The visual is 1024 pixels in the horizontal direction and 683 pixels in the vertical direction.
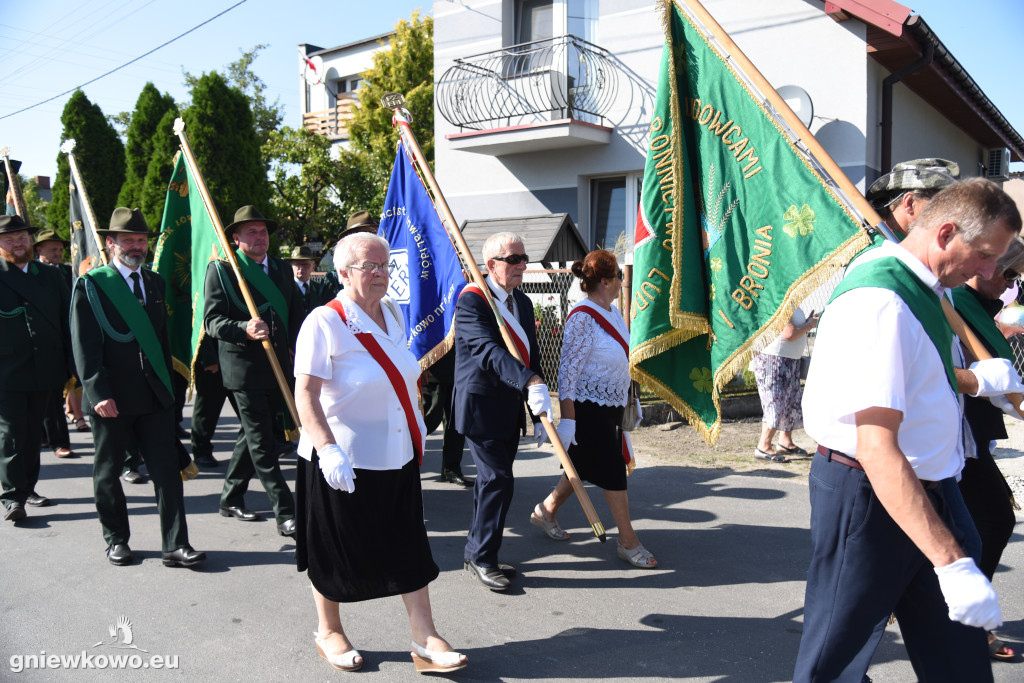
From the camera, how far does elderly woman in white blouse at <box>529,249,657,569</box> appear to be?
4766 mm

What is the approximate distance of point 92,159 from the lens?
21125mm

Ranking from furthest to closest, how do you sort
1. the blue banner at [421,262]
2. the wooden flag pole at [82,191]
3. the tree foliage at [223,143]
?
the tree foliage at [223,143] < the wooden flag pole at [82,191] < the blue banner at [421,262]

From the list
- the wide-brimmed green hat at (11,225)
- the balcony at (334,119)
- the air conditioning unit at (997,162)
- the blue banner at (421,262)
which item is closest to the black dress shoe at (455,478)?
the blue banner at (421,262)

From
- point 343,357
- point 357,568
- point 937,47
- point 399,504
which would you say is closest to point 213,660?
point 357,568

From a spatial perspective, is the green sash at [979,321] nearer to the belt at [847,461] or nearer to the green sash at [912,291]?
the green sash at [912,291]

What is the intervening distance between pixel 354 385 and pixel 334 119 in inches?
1284

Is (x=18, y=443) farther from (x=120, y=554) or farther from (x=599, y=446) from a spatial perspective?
(x=599, y=446)

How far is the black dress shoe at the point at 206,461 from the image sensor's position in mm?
7419

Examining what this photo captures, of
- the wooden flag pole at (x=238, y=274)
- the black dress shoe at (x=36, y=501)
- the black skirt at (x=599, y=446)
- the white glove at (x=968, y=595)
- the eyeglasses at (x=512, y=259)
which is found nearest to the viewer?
the white glove at (x=968, y=595)

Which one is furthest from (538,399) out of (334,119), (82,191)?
(334,119)

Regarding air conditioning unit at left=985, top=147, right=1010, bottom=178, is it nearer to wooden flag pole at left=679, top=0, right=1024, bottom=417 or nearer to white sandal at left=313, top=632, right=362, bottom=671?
wooden flag pole at left=679, top=0, right=1024, bottom=417

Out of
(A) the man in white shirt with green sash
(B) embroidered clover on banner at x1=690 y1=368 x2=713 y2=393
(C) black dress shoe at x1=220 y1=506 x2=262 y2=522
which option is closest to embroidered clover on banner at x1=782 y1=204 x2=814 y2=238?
(B) embroidered clover on banner at x1=690 y1=368 x2=713 y2=393

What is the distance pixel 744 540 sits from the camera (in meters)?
5.25

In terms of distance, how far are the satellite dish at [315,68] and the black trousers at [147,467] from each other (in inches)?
1330
